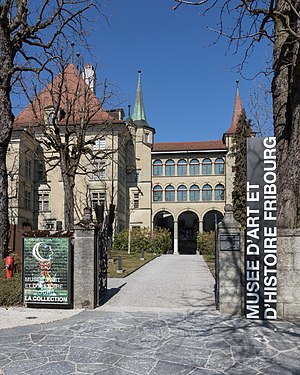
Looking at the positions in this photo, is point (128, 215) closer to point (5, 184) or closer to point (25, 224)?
point (25, 224)

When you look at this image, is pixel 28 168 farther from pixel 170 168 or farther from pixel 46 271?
pixel 46 271

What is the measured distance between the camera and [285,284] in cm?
844

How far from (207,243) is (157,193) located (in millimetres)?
17276

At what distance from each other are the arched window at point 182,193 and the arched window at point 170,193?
2.28 feet

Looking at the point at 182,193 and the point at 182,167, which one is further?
the point at 182,167

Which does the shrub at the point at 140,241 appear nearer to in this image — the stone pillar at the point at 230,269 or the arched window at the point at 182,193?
the arched window at the point at 182,193

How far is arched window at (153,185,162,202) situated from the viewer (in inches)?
2089

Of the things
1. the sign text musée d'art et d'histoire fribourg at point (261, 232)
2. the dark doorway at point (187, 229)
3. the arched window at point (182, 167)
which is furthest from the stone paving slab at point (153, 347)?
the dark doorway at point (187, 229)

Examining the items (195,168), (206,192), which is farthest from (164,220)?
(195,168)

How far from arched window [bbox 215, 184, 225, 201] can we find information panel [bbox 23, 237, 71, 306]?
4360cm

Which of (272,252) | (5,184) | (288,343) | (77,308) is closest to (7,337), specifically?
(77,308)

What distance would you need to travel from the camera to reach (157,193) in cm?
5338

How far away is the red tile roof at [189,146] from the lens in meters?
52.7

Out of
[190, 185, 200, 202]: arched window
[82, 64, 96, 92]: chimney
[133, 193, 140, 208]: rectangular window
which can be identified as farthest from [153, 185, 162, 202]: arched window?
[82, 64, 96, 92]: chimney
